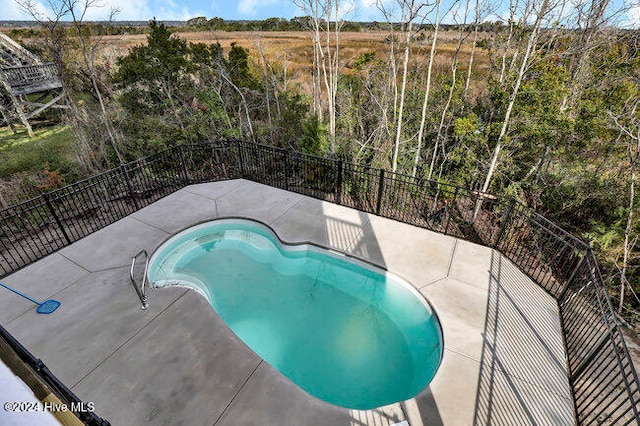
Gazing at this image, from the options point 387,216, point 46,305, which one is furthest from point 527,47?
point 46,305

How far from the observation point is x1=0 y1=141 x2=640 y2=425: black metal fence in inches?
169

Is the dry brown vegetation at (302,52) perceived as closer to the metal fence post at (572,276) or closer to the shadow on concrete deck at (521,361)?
the metal fence post at (572,276)

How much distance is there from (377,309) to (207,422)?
3360 millimetres

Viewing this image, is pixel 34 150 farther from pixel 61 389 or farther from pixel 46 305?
pixel 61 389

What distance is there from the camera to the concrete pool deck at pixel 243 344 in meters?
3.58

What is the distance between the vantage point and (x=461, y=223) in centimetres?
948

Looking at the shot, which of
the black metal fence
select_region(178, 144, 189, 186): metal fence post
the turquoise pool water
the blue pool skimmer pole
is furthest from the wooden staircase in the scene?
the turquoise pool water

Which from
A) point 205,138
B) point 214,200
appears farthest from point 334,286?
point 205,138

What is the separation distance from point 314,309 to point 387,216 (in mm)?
3102

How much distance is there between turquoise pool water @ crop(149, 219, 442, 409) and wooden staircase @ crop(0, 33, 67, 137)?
10.7 m

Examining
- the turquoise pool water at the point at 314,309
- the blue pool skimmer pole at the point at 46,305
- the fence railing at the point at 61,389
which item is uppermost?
the fence railing at the point at 61,389

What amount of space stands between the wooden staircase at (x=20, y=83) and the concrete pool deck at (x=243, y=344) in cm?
1046

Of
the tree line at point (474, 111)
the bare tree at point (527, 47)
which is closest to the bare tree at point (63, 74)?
the tree line at point (474, 111)

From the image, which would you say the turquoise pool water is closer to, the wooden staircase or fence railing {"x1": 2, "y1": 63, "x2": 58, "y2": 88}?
the wooden staircase
